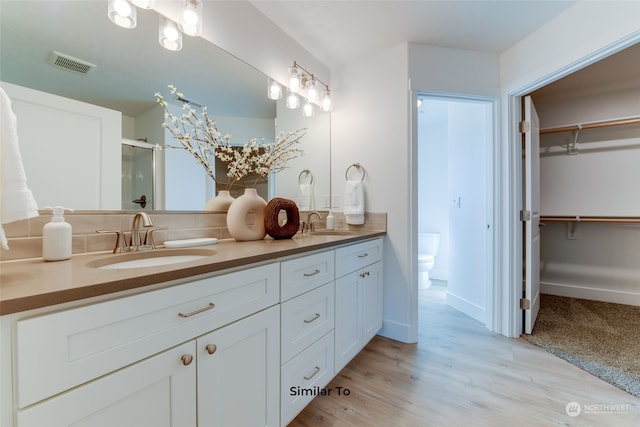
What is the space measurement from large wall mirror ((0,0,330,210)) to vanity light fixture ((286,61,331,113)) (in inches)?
9.9

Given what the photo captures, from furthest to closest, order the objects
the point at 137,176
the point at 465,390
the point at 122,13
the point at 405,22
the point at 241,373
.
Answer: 1. the point at 405,22
2. the point at 465,390
3. the point at 137,176
4. the point at 122,13
5. the point at 241,373

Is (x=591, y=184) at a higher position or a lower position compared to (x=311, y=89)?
lower

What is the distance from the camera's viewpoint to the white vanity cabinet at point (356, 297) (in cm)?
151

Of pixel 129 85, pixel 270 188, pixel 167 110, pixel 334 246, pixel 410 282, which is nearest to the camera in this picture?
pixel 129 85

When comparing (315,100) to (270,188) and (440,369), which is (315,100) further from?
(440,369)

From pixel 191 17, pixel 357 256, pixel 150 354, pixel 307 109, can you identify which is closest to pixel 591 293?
pixel 357 256

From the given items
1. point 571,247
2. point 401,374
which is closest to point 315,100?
point 401,374

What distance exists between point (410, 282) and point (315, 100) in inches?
65.3

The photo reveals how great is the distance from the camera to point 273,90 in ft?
6.17

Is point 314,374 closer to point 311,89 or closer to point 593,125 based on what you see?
point 311,89

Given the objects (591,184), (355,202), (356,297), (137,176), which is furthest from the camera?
(591,184)

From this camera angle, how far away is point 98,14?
42.3 inches

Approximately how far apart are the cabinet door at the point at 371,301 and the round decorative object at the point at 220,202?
977mm

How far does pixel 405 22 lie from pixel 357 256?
64.3 inches
